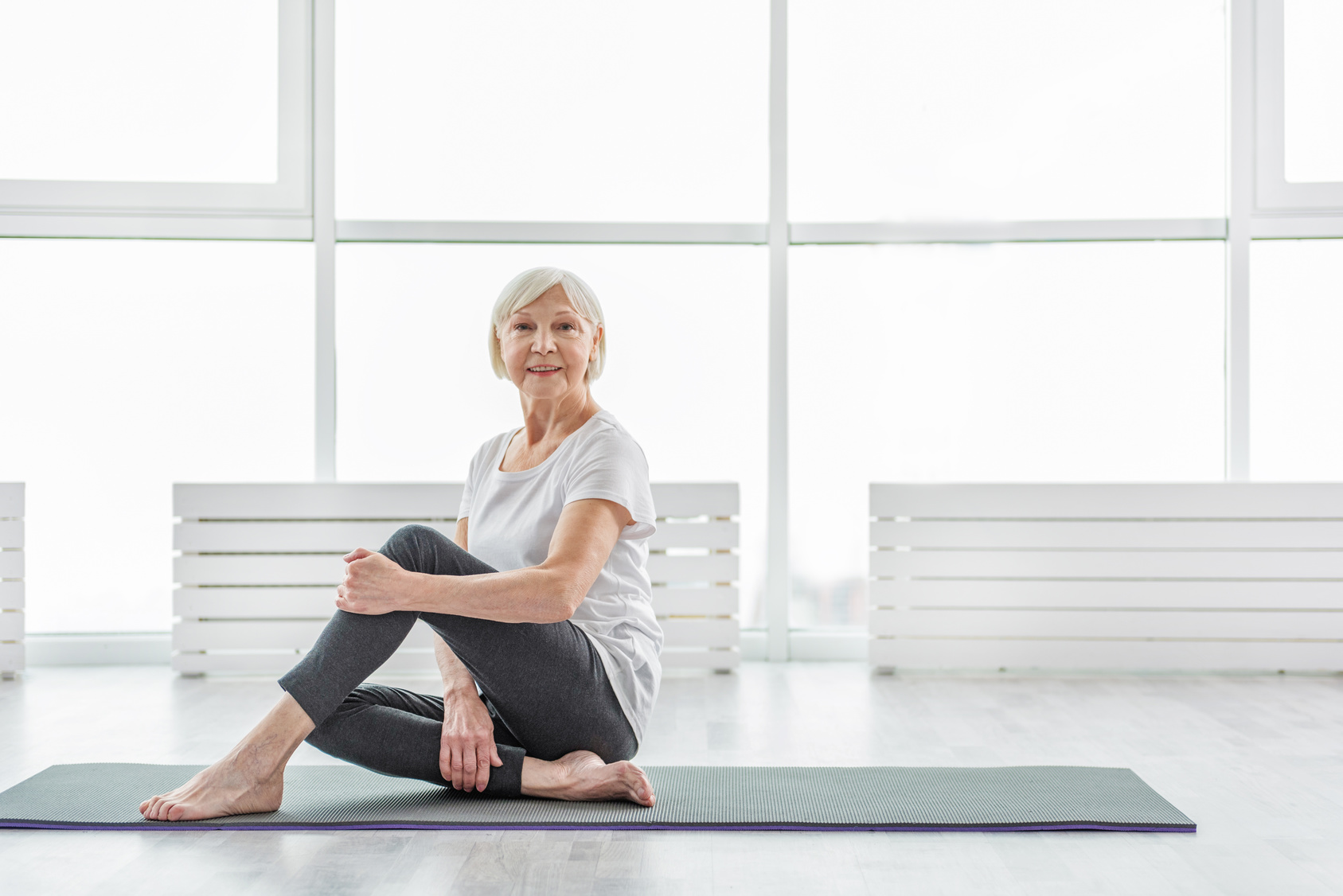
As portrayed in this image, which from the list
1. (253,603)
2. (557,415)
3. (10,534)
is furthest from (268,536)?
(557,415)

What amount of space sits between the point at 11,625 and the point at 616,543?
262 centimetres

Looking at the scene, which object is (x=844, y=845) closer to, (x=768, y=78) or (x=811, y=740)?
(x=811, y=740)

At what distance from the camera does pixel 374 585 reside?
1.65 m

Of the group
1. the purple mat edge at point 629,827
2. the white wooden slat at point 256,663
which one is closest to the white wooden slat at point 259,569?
the white wooden slat at point 256,663

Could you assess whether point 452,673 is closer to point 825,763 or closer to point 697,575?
point 825,763

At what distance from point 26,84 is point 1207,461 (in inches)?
176

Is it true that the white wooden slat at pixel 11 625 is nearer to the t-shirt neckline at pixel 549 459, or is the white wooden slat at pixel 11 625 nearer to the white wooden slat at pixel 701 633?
the white wooden slat at pixel 701 633

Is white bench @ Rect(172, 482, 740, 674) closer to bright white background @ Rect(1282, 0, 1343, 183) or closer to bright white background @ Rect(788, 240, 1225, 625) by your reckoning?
bright white background @ Rect(788, 240, 1225, 625)

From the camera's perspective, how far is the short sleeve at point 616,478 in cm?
182

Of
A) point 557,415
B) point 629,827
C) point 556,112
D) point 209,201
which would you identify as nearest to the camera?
point 629,827

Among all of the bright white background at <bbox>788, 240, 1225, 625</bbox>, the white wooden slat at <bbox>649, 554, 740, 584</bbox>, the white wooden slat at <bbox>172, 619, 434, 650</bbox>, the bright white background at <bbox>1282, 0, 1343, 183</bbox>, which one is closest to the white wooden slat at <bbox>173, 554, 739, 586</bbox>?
the white wooden slat at <bbox>649, 554, 740, 584</bbox>

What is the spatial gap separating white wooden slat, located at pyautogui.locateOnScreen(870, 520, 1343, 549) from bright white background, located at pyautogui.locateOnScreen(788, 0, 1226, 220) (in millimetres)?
1174

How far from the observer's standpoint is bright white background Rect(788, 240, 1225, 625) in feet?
13.0

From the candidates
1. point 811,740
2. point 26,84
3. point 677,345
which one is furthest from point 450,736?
point 26,84
